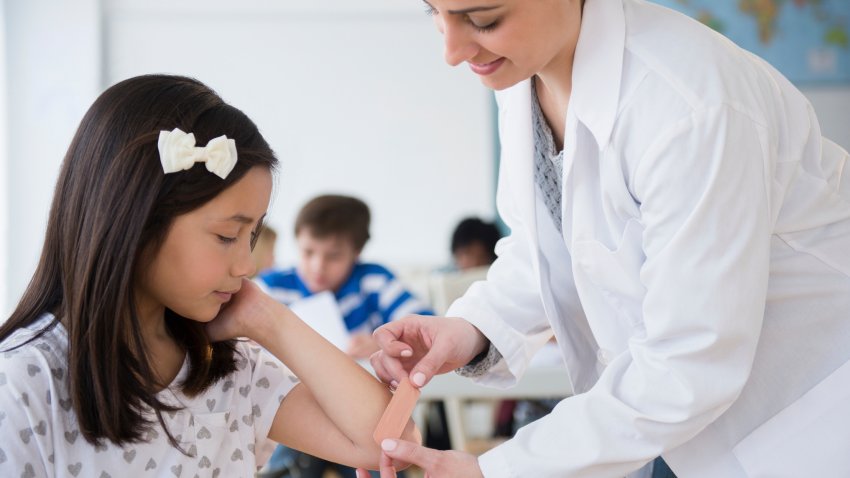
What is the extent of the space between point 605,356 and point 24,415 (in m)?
0.70

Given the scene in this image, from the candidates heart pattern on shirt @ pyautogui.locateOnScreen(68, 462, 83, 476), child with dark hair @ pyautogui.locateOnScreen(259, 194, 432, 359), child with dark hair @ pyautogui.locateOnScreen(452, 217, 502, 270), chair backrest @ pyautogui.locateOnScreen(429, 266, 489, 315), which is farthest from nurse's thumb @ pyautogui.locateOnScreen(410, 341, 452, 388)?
child with dark hair @ pyautogui.locateOnScreen(452, 217, 502, 270)

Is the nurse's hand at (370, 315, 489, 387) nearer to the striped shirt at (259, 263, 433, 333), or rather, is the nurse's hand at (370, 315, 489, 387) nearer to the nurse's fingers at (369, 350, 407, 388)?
the nurse's fingers at (369, 350, 407, 388)

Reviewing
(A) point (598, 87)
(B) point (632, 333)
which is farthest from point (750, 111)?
(B) point (632, 333)

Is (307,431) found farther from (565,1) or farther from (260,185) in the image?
(565,1)

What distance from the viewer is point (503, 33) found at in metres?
1.08

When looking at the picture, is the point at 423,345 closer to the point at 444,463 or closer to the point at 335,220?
the point at 444,463

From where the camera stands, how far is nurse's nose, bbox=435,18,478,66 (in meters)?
1.09

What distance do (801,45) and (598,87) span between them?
15.7 ft

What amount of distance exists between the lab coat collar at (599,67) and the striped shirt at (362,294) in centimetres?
206

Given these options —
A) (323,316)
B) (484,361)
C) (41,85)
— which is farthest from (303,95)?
(484,361)

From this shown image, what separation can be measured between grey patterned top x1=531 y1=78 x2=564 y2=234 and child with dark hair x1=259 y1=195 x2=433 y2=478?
181 cm

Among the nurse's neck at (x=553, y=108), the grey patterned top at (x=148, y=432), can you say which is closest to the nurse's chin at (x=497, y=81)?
the nurse's neck at (x=553, y=108)

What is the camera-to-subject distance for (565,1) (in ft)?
3.76

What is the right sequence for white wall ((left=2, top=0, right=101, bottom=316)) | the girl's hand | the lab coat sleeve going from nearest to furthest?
1. the lab coat sleeve
2. the girl's hand
3. white wall ((left=2, top=0, right=101, bottom=316))
